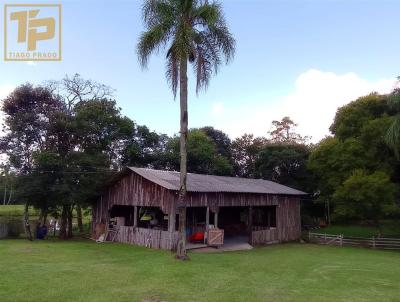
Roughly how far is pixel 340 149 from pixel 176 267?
2451 cm

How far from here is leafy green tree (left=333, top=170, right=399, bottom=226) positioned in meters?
28.6

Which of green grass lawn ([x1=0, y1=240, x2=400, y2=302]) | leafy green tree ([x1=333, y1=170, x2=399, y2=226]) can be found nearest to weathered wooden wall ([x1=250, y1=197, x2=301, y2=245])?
leafy green tree ([x1=333, y1=170, x2=399, y2=226])

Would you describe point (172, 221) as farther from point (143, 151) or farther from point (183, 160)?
point (143, 151)

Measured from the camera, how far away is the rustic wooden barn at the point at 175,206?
22188 millimetres

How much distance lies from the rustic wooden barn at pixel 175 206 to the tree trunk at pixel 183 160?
3.89 m

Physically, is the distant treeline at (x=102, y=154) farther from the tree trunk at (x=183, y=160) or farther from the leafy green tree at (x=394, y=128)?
the tree trunk at (x=183, y=160)

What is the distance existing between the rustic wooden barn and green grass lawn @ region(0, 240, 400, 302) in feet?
11.6

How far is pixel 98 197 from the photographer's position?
89.4ft

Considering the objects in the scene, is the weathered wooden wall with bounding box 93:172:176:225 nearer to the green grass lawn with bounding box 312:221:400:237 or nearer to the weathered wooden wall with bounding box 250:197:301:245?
the weathered wooden wall with bounding box 250:197:301:245

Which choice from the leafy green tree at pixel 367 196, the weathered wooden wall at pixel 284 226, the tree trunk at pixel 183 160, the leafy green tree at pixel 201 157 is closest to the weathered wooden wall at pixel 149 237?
the tree trunk at pixel 183 160

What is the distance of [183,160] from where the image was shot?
17.1m

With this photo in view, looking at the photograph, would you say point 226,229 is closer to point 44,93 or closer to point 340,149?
point 340,149

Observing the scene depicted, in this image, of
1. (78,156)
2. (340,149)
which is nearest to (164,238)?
(78,156)

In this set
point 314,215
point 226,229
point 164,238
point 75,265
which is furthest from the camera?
point 314,215
